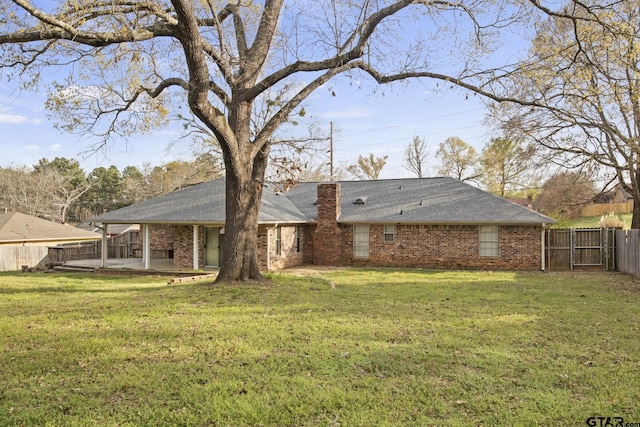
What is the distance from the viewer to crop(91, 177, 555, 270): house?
18.9m

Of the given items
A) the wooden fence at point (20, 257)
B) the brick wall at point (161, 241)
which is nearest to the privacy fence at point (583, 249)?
the brick wall at point (161, 241)

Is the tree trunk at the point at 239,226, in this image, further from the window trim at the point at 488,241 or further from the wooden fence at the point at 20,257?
the wooden fence at the point at 20,257

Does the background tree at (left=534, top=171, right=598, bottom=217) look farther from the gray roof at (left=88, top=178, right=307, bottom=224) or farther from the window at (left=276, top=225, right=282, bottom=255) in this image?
the window at (left=276, top=225, right=282, bottom=255)

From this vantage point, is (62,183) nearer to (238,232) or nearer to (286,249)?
(286,249)

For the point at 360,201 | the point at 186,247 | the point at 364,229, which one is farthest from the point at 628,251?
the point at 186,247

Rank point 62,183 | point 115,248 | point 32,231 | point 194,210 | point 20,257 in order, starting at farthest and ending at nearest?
point 62,183, point 32,231, point 115,248, point 20,257, point 194,210

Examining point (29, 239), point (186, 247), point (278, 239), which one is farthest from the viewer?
point (29, 239)

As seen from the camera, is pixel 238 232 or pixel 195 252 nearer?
pixel 238 232

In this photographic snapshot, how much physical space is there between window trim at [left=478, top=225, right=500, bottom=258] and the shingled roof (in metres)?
22.9

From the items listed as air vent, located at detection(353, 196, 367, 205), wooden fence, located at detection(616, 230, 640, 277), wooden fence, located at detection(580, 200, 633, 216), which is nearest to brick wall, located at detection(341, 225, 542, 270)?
air vent, located at detection(353, 196, 367, 205)

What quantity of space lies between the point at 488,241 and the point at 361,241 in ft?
18.0

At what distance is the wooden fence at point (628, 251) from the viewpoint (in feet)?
52.6

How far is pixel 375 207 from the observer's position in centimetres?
2184

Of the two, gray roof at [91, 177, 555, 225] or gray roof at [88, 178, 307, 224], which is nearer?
gray roof at [88, 178, 307, 224]
